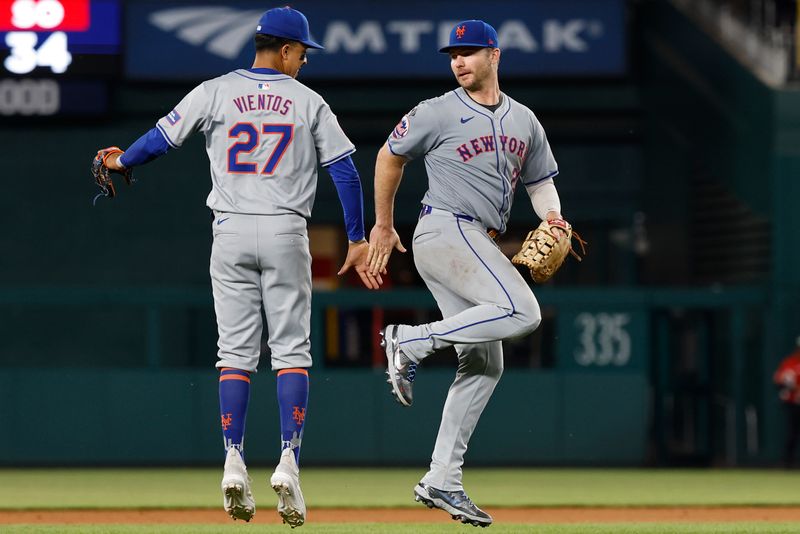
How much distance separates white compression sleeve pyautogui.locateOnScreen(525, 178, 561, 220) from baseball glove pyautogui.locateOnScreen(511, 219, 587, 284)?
137 millimetres

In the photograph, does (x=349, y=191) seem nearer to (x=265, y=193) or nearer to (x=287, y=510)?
(x=265, y=193)

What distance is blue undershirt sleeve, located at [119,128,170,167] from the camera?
6.68m

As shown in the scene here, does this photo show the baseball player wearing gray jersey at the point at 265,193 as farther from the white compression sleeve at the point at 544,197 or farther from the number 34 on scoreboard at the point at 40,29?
the number 34 on scoreboard at the point at 40,29

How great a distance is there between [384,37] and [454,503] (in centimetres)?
979

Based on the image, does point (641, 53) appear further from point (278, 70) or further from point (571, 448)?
point (278, 70)

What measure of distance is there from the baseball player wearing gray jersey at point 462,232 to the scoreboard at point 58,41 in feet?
28.8

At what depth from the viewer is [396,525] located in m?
8.31

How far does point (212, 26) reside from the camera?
15766 mm

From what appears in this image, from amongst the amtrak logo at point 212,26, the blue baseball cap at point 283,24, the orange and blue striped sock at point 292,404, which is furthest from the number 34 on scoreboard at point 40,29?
the orange and blue striped sock at point 292,404

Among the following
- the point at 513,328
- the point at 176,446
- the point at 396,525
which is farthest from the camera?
the point at 176,446

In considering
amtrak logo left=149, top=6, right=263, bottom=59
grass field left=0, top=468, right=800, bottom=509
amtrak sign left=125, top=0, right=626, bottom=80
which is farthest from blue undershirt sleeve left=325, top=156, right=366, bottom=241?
amtrak logo left=149, top=6, right=263, bottom=59

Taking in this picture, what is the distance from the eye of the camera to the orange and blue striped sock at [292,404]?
6613mm

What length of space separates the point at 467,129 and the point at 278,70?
0.88m

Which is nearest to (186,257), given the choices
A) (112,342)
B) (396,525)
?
(112,342)
